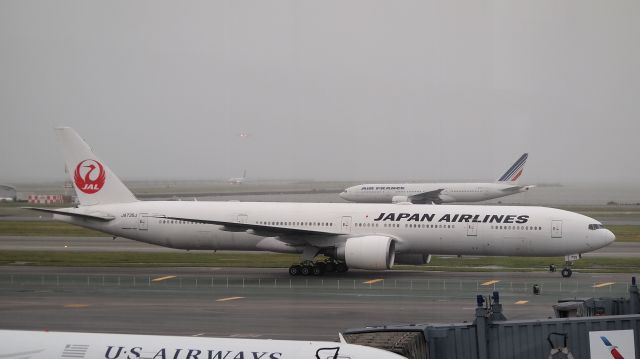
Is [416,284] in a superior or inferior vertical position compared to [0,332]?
superior

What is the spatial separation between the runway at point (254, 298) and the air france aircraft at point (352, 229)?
1465 millimetres

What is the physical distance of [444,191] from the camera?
113 meters

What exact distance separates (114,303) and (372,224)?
16104mm

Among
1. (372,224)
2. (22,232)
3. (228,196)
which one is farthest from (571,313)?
(228,196)

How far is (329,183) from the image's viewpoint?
11656 cm

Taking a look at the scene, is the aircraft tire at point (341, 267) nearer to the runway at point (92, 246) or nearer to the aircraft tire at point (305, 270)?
the aircraft tire at point (305, 270)

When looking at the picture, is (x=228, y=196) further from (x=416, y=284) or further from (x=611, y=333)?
(x=611, y=333)

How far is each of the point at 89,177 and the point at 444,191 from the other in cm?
6468

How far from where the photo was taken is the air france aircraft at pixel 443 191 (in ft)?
366

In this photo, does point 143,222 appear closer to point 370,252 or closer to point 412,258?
point 370,252

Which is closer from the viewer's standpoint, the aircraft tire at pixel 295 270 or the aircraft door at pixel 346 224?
the aircraft tire at pixel 295 270

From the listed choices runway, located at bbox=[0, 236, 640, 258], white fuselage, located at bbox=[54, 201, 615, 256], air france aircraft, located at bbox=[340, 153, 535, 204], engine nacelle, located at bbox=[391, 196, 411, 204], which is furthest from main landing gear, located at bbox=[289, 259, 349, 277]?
air france aircraft, located at bbox=[340, 153, 535, 204]

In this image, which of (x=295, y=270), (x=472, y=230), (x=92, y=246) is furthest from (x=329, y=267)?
(x=92, y=246)

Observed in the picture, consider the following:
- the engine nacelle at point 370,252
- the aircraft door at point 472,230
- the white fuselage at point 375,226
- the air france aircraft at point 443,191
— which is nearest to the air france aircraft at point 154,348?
the engine nacelle at point 370,252
